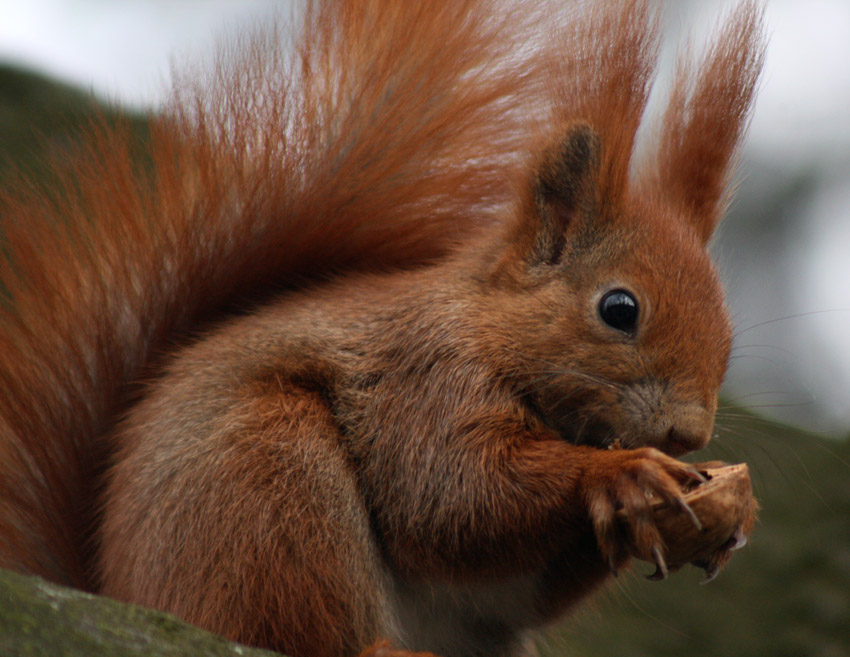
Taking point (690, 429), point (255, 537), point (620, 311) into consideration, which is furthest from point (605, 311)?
point (255, 537)

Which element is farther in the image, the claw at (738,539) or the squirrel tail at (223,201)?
the squirrel tail at (223,201)

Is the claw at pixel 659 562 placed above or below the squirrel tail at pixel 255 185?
below

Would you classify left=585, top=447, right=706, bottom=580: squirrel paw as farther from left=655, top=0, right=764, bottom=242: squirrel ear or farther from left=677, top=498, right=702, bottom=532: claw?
left=655, top=0, right=764, bottom=242: squirrel ear

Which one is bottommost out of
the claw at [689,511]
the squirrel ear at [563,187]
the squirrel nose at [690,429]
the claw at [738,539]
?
the claw at [738,539]

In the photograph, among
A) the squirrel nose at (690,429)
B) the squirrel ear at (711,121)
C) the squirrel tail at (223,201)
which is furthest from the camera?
the squirrel ear at (711,121)

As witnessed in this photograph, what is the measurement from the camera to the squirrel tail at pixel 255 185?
1.45m

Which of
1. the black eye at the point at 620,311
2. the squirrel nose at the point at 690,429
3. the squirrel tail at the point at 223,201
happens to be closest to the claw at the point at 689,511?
the squirrel nose at the point at 690,429

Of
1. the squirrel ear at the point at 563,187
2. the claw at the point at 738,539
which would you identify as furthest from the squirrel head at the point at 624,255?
the claw at the point at 738,539

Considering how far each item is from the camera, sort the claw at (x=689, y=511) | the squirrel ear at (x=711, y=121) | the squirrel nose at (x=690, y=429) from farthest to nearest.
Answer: the squirrel ear at (x=711, y=121)
the squirrel nose at (x=690, y=429)
the claw at (x=689, y=511)

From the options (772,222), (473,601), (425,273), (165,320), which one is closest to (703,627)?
(473,601)

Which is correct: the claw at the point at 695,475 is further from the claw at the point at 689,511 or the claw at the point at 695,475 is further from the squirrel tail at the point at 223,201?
the squirrel tail at the point at 223,201

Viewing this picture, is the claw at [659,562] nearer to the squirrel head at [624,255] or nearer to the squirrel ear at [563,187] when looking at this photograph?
the squirrel head at [624,255]

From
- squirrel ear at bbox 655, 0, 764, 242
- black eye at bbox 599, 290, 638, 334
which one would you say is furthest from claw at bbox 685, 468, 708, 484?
squirrel ear at bbox 655, 0, 764, 242

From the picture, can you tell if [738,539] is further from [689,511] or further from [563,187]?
[563,187]
